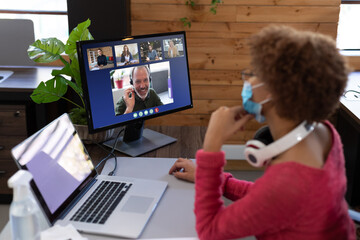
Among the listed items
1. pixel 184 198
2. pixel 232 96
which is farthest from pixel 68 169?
pixel 232 96

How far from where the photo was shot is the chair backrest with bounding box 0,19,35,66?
283cm

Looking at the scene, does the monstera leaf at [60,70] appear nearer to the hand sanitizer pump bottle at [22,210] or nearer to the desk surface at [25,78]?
the desk surface at [25,78]

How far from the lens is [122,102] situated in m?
1.77

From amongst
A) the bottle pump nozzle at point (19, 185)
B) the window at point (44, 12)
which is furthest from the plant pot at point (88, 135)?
the window at point (44, 12)

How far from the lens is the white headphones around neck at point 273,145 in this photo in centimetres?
108

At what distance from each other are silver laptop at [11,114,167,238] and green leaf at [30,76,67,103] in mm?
614

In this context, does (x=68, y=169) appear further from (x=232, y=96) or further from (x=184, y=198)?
(x=232, y=96)

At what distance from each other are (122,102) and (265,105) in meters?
0.78

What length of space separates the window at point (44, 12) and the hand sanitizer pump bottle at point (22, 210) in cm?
247

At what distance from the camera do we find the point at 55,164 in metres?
1.30

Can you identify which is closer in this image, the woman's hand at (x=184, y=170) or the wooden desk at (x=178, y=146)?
the woman's hand at (x=184, y=170)

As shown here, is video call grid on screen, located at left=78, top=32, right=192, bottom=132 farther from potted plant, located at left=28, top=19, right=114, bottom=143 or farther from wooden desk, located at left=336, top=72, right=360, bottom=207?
wooden desk, located at left=336, top=72, right=360, bottom=207

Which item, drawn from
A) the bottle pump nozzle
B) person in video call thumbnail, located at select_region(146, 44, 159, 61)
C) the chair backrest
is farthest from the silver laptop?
the chair backrest

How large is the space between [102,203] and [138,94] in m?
0.59
